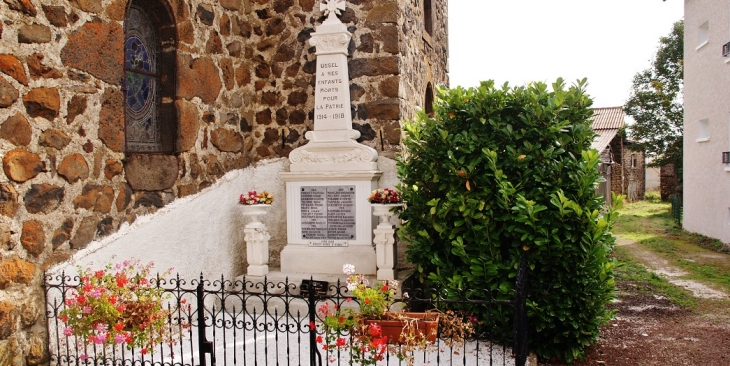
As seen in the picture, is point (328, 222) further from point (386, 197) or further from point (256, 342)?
point (256, 342)

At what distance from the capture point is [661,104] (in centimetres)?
2238

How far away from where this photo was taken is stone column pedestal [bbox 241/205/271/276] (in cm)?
668

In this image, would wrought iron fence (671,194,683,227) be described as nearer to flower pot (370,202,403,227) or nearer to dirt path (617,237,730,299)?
dirt path (617,237,730,299)

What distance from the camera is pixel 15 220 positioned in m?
4.43

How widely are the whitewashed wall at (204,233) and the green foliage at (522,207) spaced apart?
1531mm

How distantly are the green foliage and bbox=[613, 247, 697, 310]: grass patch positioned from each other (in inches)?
84.2

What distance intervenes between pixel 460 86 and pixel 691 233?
11189 millimetres

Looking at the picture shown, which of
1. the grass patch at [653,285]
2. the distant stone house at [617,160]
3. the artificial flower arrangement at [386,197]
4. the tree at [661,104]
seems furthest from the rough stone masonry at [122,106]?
the distant stone house at [617,160]

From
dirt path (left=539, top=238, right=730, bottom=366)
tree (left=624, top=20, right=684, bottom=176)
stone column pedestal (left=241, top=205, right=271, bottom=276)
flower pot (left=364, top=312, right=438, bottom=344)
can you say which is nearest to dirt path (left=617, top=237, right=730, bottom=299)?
dirt path (left=539, top=238, right=730, bottom=366)

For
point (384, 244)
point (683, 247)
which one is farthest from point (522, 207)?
point (683, 247)

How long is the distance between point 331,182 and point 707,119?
10.9 metres

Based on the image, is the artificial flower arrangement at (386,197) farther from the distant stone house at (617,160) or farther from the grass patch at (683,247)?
the distant stone house at (617,160)

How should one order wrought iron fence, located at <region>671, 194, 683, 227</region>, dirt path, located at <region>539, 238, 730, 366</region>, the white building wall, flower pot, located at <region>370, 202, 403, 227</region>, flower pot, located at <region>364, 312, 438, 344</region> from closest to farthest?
flower pot, located at <region>364, 312, 438, 344</region>, dirt path, located at <region>539, 238, 730, 366</region>, flower pot, located at <region>370, 202, 403, 227</region>, the white building wall, wrought iron fence, located at <region>671, 194, 683, 227</region>

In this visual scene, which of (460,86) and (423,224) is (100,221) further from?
(460,86)
